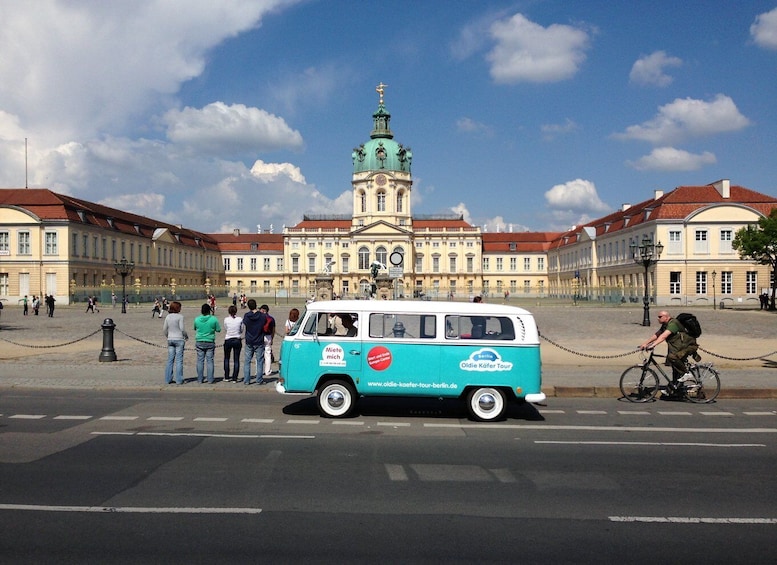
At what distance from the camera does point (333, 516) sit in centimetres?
643

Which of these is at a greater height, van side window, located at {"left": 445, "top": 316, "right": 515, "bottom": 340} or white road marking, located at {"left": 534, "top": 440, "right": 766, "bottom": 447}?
van side window, located at {"left": 445, "top": 316, "right": 515, "bottom": 340}

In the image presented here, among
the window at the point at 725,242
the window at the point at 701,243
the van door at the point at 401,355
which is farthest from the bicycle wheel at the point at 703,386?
the window at the point at 725,242

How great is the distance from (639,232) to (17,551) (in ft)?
253

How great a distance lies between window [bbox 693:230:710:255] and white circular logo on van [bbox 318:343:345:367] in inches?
2664

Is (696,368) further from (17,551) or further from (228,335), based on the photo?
(17,551)

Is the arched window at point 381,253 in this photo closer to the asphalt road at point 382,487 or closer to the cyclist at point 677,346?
the cyclist at point 677,346

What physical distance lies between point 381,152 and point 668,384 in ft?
344

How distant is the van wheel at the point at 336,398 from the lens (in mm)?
11594

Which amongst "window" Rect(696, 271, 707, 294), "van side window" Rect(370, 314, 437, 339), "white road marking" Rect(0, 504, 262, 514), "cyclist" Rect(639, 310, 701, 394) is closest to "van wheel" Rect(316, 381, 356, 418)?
"van side window" Rect(370, 314, 437, 339)

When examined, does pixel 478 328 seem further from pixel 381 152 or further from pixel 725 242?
pixel 381 152

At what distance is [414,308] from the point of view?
1145 centimetres

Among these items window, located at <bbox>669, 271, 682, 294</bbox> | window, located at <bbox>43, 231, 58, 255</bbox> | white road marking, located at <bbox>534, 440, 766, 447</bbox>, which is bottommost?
white road marking, located at <bbox>534, 440, 766, 447</bbox>

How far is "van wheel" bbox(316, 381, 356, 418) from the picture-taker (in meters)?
11.6

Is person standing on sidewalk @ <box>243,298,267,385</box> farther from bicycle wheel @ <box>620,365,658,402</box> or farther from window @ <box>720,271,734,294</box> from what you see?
window @ <box>720,271,734,294</box>
